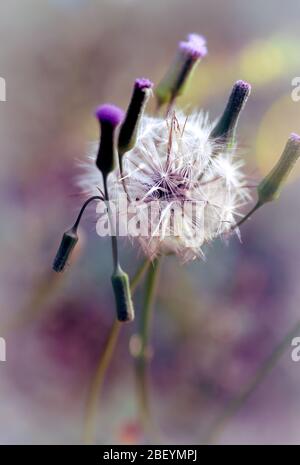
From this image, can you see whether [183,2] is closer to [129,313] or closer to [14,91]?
[14,91]

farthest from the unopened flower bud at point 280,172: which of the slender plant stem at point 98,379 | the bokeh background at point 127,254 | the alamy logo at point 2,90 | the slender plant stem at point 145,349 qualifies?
the alamy logo at point 2,90

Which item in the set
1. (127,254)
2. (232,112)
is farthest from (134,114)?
(127,254)

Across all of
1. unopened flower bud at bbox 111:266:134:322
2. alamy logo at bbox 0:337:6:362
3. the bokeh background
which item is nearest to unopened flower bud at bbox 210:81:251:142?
unopened flower bud at bbox 111:266:134:322

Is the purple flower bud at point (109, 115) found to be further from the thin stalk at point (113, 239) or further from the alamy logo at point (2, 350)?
the alamy logo at point (2, 350)

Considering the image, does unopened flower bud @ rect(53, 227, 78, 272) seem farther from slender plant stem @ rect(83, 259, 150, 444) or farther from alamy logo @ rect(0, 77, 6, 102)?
alamy logo @ rect(0, 77, 6, 102)

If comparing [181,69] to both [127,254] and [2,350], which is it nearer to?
[127,254]

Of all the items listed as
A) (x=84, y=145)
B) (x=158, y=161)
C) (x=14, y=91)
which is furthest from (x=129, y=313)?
(x=14, y=91)
